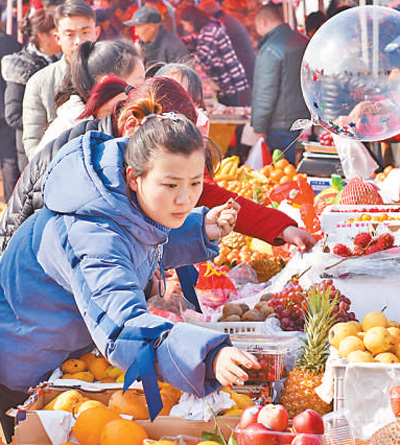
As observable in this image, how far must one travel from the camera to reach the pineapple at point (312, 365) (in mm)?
2158

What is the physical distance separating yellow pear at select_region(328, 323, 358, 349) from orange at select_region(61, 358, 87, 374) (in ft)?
2.43

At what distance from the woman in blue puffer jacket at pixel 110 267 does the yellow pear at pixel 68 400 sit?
0.51 feet

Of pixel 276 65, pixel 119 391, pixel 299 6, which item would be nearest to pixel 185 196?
pixel 119 391

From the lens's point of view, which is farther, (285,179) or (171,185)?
(285,179)

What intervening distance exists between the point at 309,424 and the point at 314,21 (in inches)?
241

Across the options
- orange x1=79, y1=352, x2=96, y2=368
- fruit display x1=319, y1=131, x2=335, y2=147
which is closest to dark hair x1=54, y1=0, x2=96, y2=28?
fruit display x1=319, y1=131, x2=335, y2=147

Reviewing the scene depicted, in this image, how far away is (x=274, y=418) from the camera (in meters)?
1.68

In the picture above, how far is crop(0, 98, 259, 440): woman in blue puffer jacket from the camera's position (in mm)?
1632

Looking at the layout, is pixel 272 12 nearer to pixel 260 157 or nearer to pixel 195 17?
pixel 195 17

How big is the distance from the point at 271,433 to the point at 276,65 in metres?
5.55

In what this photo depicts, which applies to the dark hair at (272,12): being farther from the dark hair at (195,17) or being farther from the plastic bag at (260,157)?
the plastic bag at (260,157)

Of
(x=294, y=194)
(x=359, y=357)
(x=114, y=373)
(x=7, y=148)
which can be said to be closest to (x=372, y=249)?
(x=359, y=357)

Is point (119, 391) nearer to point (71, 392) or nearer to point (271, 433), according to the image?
point (71, 392)

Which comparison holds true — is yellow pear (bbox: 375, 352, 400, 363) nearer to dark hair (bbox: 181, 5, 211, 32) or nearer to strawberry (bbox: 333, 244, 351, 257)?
strawberry (bbox: 333, 244, 351, 257)
